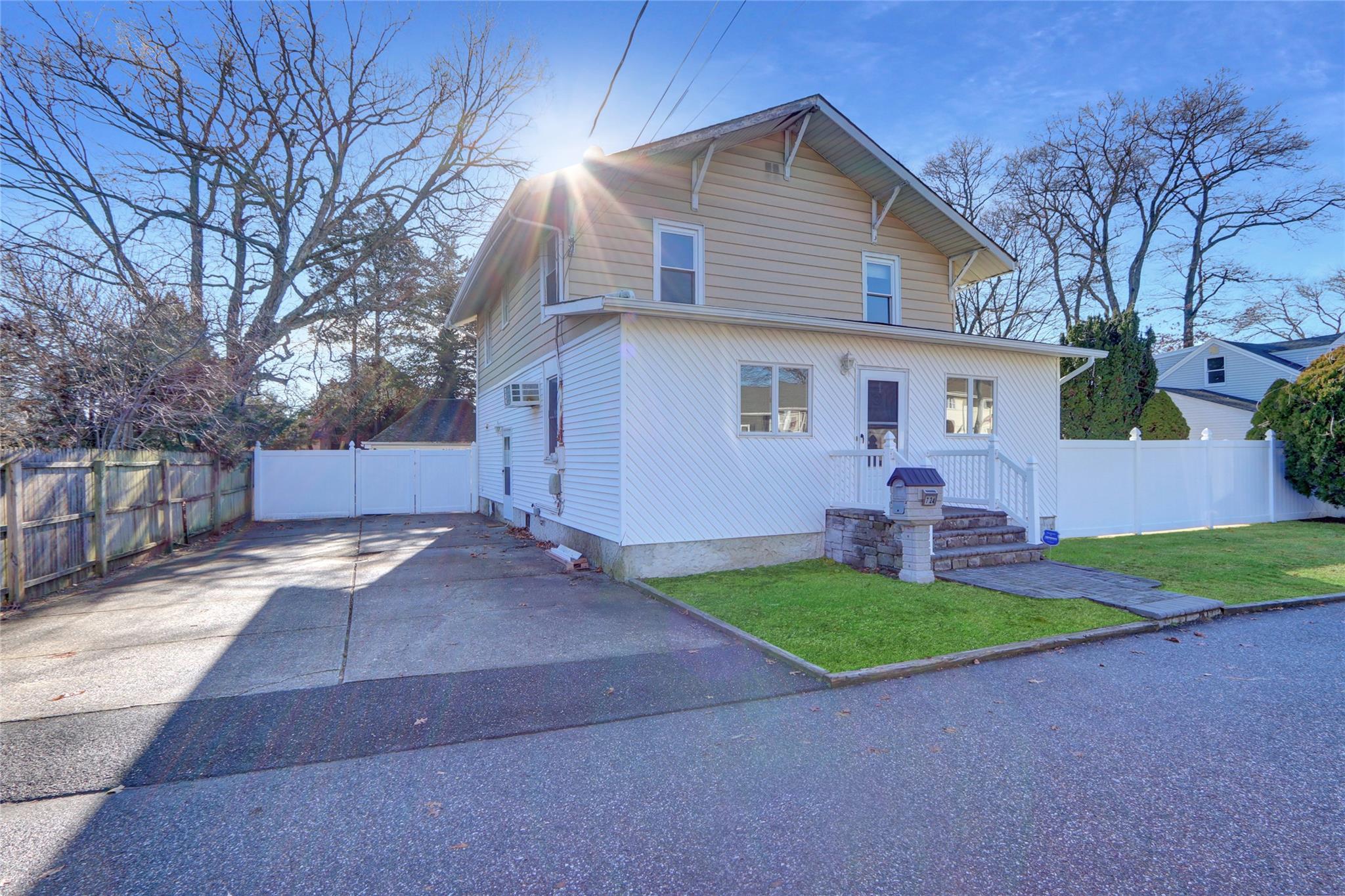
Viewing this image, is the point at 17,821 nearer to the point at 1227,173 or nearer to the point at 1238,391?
the point at 1238,391

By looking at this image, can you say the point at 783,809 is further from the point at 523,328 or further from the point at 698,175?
the point at 523,328

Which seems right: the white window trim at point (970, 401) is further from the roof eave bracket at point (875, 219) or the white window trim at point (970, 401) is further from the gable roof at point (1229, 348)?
the gable roof at point (1229, 348)

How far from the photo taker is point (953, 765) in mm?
3311

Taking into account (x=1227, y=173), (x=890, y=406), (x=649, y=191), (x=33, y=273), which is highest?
(x=1227, y=173)

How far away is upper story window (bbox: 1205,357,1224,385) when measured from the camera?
26.2 m

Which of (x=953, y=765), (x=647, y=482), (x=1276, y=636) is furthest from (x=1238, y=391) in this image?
(x=953, y=765)

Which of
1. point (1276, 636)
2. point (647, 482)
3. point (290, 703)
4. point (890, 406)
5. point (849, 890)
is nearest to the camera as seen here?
point (849, 890)

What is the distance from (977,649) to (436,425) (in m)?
Result: 25.5

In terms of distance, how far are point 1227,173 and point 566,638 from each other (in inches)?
1274

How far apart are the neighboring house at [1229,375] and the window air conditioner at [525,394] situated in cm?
2343

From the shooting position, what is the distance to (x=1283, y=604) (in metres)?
6.53

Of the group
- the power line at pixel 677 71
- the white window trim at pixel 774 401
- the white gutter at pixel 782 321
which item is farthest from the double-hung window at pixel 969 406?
the power line at pixel 677 71

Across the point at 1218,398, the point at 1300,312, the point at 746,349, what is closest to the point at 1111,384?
the point at 746,349

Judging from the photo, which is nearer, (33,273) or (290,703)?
(290,703)
